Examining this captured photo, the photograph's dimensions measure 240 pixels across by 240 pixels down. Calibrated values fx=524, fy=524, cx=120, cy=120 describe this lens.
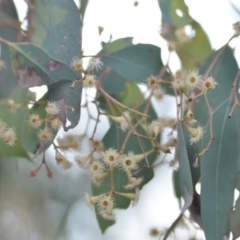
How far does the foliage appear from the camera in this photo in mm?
802

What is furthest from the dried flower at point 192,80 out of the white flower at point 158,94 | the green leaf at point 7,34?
the green leaf at point 7,34

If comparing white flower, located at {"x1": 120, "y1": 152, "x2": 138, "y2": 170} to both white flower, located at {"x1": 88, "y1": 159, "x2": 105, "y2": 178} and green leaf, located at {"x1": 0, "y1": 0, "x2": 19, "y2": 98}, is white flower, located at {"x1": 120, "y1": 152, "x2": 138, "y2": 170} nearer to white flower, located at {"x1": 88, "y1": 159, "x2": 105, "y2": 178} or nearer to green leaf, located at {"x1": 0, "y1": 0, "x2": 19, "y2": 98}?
white flower, located at {"x1": 88, "y1": 159, "x2": 105, "y2": 178}

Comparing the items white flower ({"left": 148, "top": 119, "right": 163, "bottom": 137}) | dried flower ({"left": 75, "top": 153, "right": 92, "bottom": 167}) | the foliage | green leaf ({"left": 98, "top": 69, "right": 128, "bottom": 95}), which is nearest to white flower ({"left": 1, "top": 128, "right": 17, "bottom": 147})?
the foliage

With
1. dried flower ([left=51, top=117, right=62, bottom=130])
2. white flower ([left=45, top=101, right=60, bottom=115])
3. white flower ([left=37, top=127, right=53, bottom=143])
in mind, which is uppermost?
white flower ([left=45, top=101, right=60, bottom=115])

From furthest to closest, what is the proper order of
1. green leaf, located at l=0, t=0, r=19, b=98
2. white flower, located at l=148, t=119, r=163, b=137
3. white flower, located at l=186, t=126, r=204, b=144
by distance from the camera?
green leaf, located at l=0, t=0, r=19, b=98, white flower, located at l=148, t=119, r=163, b=137, white flower, located at l=186, t=126, r=204, b=144

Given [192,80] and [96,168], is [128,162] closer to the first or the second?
[96,168]

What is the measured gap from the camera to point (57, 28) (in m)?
0.90

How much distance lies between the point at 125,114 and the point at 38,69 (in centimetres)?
16

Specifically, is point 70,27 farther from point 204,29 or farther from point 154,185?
point 154,185

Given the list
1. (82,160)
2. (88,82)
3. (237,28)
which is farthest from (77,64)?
(237,28)

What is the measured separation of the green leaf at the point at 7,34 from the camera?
1.04 meters

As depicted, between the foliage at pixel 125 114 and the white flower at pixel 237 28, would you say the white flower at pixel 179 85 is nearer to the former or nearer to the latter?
the foliage at pixel 125 114

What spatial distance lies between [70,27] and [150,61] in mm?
172

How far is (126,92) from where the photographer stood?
3.62 ft
